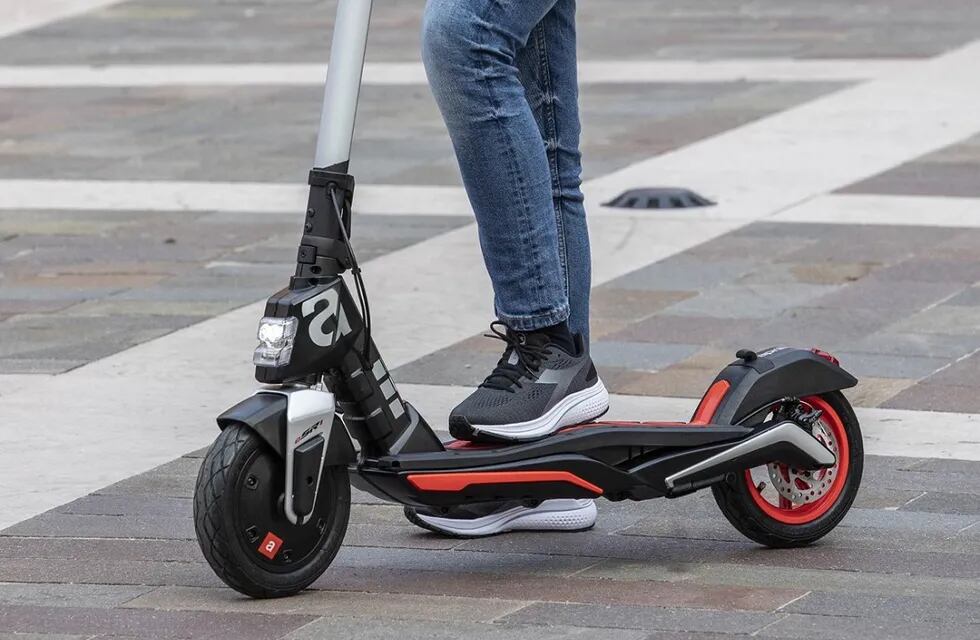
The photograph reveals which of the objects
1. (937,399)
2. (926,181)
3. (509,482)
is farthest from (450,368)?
(926,181)

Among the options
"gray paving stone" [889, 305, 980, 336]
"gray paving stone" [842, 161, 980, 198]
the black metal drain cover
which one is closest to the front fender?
"gray paving stone" [889, 305, 980, 336]

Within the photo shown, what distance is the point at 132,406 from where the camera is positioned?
205 inches

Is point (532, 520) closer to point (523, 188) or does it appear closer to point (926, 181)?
point (523, 188)

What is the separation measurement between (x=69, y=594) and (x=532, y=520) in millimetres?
926

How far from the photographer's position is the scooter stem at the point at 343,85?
3.61 metres

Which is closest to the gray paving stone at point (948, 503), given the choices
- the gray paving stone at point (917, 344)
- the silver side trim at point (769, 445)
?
the silver side trim at point (769, 445)

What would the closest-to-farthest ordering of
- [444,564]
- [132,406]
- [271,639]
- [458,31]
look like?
[271,639] → [458,31] → [444,564] → [132,406]

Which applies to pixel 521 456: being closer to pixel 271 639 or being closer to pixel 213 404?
pixel 271 639

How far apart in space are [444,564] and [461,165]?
0.75 m

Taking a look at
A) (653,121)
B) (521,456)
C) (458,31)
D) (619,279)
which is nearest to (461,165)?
(458,31)

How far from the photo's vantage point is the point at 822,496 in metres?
3.97

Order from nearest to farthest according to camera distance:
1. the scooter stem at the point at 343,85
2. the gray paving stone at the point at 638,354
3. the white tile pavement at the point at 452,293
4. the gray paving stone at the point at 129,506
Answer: the scooter stem at the point at 343,85
the gray paving stone at the point at 129,506
the white tile pavement at the point at 452,293
the gray paving stone at the point at 638,354

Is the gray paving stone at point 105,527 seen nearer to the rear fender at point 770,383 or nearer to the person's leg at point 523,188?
the person's leg at point 523,188

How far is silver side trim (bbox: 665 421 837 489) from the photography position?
382 centimetres
